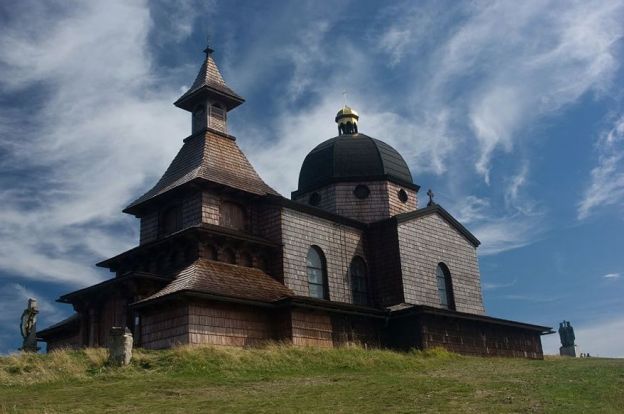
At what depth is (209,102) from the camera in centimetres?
3341

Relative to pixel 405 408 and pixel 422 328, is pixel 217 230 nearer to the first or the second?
pixel 422 328

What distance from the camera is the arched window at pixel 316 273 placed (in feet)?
101

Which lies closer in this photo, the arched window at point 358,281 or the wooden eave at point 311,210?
the wooden eave at point 311,210

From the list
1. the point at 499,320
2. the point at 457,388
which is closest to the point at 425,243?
the point at 499,320

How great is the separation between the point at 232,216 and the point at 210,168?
227cm

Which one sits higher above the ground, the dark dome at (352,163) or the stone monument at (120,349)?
the dark dome at (352,163)

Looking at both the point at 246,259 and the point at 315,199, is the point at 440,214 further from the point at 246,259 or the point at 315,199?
the point at 246,259

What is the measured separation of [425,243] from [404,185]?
4.01m

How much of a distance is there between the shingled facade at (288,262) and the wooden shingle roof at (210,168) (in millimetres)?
84

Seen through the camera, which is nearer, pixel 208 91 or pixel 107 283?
pixel 107 283

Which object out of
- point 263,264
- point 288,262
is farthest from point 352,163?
point 263,264

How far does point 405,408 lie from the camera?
14289 millimetres

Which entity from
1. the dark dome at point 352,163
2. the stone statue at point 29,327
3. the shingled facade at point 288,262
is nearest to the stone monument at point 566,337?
the shingled facade at point 288,262

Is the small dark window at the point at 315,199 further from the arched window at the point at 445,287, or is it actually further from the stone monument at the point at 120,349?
the stone monument at the point at 120,349
